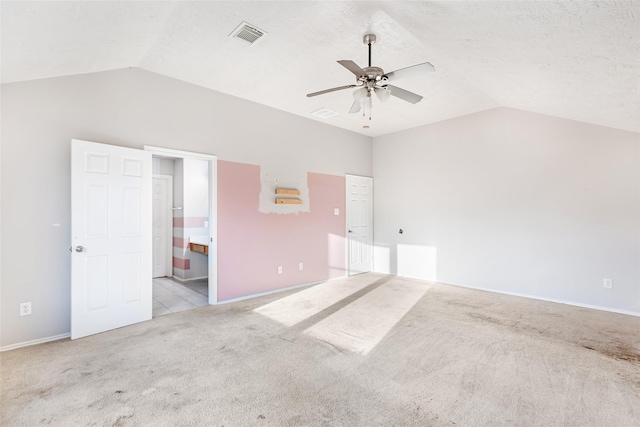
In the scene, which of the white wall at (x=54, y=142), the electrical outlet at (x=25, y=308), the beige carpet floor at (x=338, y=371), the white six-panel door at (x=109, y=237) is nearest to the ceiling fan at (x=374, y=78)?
the white wall at (x=54, y=142)

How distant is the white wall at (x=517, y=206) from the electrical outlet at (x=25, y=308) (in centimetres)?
553

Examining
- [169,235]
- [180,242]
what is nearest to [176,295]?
[180,242]

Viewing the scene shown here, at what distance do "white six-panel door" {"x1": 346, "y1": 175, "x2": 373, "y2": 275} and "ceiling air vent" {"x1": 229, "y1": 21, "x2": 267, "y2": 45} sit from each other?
3517mm

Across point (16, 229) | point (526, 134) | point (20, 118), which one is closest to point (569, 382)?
point (526, 134)

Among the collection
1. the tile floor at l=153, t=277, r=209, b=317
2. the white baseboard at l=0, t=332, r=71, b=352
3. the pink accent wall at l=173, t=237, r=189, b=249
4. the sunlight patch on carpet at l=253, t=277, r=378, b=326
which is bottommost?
the tile floor at l=153, t=277, r=209, b=317

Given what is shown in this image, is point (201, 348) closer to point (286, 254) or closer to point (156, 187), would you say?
point (286, 254)

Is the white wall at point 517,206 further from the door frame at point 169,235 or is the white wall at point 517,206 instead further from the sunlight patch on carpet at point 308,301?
the door frame at point 169,235

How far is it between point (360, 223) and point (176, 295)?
3719 mm

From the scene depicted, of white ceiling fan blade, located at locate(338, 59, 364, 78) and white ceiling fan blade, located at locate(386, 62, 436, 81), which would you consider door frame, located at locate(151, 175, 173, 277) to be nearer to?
white ceiling fan blade, located at locate(338, 59, 364, 78)

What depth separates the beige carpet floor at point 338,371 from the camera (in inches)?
75.3

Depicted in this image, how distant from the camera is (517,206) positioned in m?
4.71

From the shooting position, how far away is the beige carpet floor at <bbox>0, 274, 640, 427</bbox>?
191 cm

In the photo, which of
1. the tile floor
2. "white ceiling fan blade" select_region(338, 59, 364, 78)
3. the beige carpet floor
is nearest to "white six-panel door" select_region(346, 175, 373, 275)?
the beige carpet floor

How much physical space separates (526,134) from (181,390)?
5.46m
